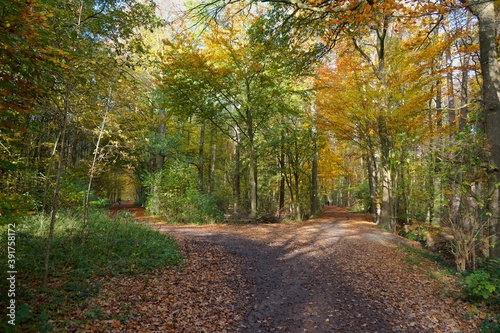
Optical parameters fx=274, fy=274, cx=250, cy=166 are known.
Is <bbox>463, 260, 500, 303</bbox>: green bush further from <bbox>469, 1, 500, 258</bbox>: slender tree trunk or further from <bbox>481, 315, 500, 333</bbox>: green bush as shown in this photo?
<bbox>469, 1, 500, 258</bbox>: slender tree trunk

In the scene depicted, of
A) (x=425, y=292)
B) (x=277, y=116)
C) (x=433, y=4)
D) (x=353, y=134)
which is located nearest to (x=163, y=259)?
(x=425, y=292)

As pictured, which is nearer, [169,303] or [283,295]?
[169,303]

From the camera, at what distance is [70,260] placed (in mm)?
4934

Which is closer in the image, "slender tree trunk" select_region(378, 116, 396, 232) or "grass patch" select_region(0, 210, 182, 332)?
"grass patch" select_region(0, 210, 182, 332)

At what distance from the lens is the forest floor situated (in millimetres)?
4266

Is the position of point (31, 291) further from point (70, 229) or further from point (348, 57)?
point (348, 57)

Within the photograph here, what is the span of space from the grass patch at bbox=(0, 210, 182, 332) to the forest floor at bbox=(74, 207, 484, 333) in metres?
0.31

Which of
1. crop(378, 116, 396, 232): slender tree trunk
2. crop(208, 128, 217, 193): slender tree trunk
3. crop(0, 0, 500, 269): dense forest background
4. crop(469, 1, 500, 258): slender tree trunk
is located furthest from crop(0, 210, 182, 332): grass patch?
crop(208, 128, 217, 193): slender tree trunk

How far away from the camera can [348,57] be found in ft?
43.1

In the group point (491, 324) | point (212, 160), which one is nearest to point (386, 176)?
point (491, 324)

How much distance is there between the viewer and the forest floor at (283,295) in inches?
168

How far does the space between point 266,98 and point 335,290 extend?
10.8 metres

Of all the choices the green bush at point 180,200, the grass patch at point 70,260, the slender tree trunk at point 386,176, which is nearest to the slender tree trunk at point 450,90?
the slender tree trunk at point 386,176

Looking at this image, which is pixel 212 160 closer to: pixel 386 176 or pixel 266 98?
pixel 266 98
